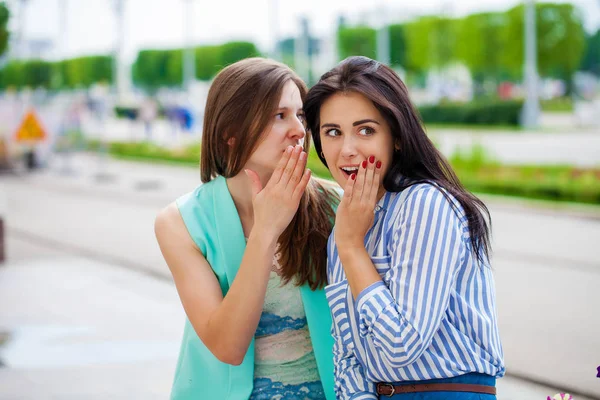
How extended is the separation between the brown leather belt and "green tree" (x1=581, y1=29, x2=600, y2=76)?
64.4 m

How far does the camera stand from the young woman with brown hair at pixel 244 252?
7.44 feet

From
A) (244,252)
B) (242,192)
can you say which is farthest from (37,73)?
(244,252)

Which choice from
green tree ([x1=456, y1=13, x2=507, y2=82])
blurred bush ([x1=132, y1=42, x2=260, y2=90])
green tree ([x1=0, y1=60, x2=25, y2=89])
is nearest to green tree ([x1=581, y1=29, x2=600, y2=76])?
green tree ([x1=456, y1=13, x2=507, y2=82])

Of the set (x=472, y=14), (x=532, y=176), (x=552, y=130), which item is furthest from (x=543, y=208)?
(x=472, y=14)

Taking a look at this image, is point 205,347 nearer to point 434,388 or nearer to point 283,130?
point 283,130

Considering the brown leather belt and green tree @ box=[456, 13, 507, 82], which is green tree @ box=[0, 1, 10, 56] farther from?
green tree @ box=[456, 13, 507, 82]

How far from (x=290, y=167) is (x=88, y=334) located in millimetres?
4093

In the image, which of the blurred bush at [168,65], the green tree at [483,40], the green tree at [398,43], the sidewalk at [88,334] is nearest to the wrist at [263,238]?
the sidewalk at [88,334]

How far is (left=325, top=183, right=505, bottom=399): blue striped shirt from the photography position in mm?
1695

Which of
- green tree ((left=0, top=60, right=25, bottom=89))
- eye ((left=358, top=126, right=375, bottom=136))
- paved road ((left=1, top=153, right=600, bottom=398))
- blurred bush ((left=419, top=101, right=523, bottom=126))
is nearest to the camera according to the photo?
eye ((left=358, top=126, right=375, bottom=136))

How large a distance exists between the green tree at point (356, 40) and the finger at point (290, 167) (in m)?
48.2

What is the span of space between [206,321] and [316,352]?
14.2 inches

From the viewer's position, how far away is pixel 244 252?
2.19 m

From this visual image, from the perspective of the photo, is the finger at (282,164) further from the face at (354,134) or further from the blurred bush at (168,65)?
the blurred bush at (168,65)
